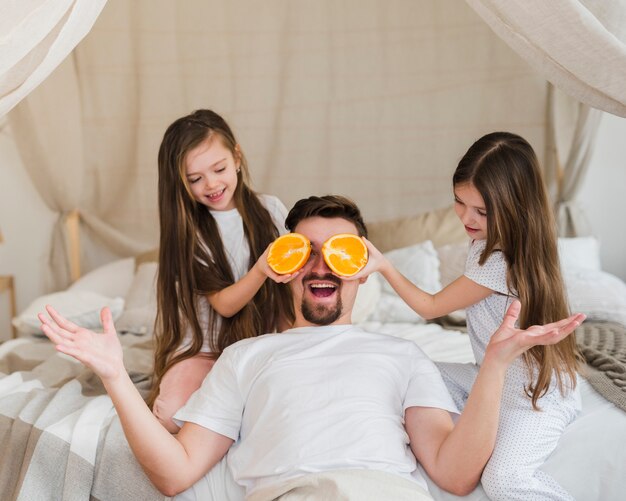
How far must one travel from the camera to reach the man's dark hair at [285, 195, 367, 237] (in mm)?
2061

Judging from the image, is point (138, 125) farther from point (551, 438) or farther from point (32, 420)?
point (551, 438)

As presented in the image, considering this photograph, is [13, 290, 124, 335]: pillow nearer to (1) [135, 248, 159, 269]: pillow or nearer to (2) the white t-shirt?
(1) [135, 248, 159, 269]: pillow

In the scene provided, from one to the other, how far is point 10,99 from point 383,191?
2.47 m

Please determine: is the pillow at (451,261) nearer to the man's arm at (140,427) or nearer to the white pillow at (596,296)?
the white pillow at (596,296)

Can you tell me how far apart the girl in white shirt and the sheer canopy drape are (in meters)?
1.98

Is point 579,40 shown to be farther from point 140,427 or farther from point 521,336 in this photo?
point 140,427

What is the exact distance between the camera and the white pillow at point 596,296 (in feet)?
10.3

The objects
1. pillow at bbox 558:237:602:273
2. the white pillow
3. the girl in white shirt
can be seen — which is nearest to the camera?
the girl in white shirt

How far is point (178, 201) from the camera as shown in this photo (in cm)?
241

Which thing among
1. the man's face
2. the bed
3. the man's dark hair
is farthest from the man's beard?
the bed

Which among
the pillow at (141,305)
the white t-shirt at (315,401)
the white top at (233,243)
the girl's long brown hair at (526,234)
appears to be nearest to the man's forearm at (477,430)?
the white t-shirt at (315,401)

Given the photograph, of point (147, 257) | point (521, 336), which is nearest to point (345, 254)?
point (521, 336)

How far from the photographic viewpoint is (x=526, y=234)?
194 cm

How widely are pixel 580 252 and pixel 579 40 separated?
6.40ft
